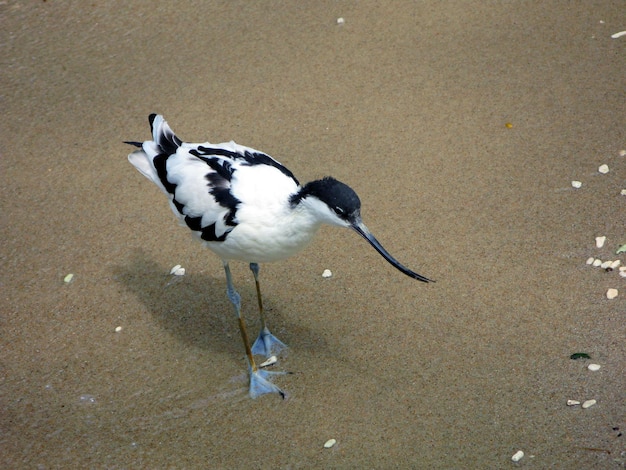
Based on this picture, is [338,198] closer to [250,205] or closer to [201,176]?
[250,205]

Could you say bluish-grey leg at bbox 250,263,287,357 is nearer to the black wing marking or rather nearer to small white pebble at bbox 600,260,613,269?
the black wing marking

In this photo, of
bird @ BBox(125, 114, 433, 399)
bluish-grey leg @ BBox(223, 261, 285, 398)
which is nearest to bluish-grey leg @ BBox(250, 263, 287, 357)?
bird @ BBox(125, 114, 433, 399)

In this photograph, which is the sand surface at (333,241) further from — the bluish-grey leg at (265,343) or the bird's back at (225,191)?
the bird's back at (225,191)

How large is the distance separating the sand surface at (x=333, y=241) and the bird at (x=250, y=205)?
1.48 feet

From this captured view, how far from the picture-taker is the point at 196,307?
4793 mm

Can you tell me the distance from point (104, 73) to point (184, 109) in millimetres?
972

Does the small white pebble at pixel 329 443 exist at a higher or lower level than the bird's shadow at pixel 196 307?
lower

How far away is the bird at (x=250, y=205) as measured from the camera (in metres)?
3.72

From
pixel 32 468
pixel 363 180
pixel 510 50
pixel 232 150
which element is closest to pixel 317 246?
pixel 363 180

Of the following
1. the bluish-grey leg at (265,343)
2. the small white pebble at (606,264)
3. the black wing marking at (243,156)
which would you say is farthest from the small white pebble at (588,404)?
the black wing marking at (243,156)

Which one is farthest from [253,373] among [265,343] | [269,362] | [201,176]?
[201,176]

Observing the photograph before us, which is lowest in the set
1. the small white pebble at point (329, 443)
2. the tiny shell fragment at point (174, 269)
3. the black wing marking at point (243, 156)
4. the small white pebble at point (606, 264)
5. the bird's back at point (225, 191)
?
the small white pebble at point (329, 443)

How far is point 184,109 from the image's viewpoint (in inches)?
240

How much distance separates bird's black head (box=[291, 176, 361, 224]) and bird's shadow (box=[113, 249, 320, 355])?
113cm
